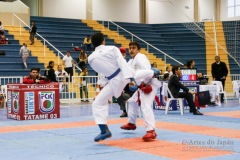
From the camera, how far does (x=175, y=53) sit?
27156mm

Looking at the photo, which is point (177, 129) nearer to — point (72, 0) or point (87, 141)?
point (87, 141)

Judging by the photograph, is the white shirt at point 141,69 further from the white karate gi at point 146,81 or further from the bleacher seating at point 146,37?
the bleacher seating at point 146,37

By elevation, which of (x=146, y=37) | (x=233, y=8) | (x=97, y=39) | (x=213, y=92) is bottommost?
(x=213, y=92)

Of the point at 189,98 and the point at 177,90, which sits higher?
the point at 177,90

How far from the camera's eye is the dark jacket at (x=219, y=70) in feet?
53.8

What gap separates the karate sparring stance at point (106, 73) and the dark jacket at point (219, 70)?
1004 cm

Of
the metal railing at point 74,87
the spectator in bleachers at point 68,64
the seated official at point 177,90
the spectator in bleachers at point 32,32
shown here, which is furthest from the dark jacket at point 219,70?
the spectator in bleachers at point 32,32

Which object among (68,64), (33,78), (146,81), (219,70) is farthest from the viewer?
(68,64)

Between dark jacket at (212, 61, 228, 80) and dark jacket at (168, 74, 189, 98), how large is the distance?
16.5 feet

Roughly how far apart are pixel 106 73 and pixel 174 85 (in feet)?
16.7

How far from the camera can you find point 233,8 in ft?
105

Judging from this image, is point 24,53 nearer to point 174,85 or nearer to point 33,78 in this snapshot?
point 33,78

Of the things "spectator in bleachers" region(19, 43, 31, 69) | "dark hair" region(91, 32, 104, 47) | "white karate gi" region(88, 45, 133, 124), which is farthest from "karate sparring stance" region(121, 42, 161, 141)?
"spectator in bleachers" region(19, 43, 31, 69)

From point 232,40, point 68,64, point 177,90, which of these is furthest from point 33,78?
point 232,40
